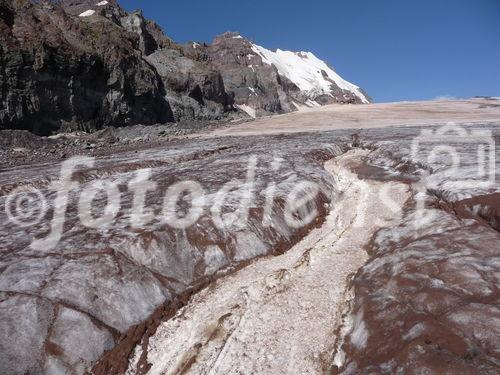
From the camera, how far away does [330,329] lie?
35.9ft

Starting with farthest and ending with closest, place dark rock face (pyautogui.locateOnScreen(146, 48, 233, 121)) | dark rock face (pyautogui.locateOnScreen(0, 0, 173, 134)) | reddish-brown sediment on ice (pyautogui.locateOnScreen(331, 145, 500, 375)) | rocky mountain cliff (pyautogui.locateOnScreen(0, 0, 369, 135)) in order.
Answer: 1. dark rock face (pyautogui.locateOnScreen(146, 48, 233, 121))
2. rocky mountain cliff (pyautogui.locateOnScreen(0, 0, 369, 135))
3. dark rock face (pyautogui.locateOnScreen(0, 0, 173, 134))
4. reddish-brown sediment on ice (pyautogui.locateOnScreen(331, 145, 500, 375))

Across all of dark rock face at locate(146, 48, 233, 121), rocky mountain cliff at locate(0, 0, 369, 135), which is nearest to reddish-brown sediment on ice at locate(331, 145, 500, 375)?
rocky mountain cliff at locate(0, 0, 369, 135)

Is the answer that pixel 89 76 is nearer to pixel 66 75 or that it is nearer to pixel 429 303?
pixel 66 75

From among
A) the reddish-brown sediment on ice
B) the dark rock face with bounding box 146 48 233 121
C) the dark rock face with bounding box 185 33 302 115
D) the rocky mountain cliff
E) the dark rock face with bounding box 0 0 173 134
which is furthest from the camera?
the dark rock face with bounding box 185 33 302 115

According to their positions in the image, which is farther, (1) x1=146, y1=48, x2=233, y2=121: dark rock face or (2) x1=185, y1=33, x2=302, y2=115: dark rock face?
(2) x1=185, y1=33, x2=302, y2=115: dark rock face

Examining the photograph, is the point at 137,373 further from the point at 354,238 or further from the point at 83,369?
the point at 354,238

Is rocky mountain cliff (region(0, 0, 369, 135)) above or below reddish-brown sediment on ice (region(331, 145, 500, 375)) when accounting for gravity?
above

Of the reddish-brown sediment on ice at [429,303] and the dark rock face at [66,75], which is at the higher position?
the dark rock face at [66,75]

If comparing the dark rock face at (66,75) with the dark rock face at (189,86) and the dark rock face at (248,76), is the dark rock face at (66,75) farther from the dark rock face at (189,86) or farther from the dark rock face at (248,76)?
the dark rock face at (248,76)

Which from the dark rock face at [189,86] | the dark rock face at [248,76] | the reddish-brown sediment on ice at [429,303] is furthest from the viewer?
the dark rock face at [248,76]

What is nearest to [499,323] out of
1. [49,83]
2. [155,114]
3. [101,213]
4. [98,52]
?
[101,213]

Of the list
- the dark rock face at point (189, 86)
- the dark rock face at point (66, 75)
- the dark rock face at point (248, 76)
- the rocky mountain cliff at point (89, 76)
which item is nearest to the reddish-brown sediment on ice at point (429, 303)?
the dark rock face at point (66, 75)

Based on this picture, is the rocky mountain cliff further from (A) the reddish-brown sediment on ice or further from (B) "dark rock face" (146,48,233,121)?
(A) the reddish-brown sediment on ice

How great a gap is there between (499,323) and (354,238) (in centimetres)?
789
